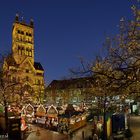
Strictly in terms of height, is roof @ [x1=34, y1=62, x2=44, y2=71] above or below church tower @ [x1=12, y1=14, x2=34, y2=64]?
below

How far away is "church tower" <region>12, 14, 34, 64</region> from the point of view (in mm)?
141750

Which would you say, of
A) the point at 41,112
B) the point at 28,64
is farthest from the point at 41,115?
the point at 28,64

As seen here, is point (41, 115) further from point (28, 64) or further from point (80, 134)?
point (28, 64)

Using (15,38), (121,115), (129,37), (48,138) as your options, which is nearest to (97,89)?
(121,115)

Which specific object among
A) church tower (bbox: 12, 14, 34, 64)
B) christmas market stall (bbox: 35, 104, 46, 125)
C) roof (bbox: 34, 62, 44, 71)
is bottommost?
christmas market stall (bbox: 35, 104, 46, 125)

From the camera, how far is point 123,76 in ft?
50.6

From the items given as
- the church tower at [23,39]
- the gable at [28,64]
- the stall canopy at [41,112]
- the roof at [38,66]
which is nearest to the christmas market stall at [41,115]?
the stall canopy at [41,112]

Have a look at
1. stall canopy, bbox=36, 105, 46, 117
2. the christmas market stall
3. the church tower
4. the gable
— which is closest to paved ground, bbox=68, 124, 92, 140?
the christmas market stall

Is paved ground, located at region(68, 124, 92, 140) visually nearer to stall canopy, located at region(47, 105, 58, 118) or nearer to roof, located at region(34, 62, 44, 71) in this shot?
stall canopy, located at region(47, 105, 58, 118)

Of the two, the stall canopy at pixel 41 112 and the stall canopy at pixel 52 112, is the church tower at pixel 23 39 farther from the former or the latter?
the stall canopy at pixel 52 112

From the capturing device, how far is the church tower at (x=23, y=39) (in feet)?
465

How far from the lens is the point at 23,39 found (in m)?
146

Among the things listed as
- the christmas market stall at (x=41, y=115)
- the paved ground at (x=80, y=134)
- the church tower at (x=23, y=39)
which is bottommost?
the paved ground at (x=80, y=134)

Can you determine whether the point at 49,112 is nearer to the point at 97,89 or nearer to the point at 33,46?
the point at 97,89
